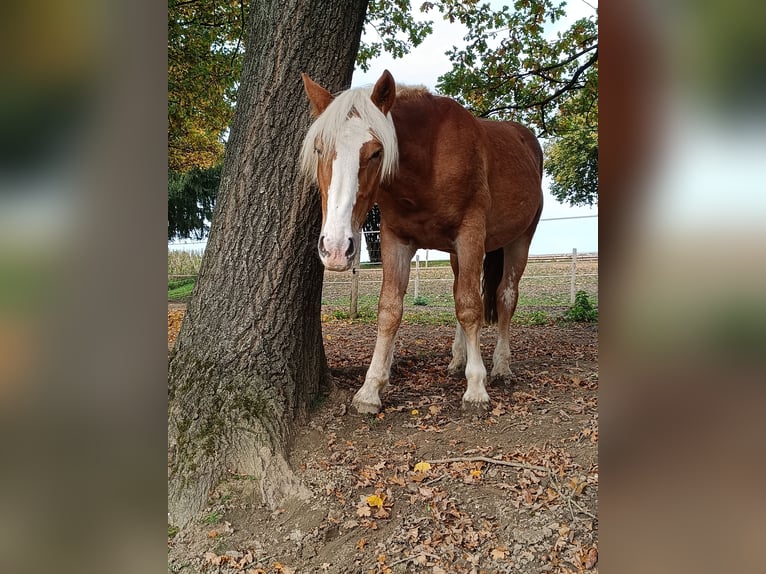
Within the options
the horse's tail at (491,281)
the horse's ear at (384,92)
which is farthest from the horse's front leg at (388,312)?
the horse's tail at (491,281)

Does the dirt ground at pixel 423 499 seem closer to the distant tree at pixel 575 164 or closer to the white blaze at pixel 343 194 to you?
the white blaze at pixel 343 194

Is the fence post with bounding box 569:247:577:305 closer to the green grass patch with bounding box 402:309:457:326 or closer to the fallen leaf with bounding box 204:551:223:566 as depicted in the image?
the green grass patch with bounding box 402:309:457:326

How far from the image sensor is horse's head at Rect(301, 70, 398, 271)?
2555mm

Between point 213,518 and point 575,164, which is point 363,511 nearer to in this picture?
point 213,518

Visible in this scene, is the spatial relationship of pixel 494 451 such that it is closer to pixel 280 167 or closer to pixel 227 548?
pixel 227 548

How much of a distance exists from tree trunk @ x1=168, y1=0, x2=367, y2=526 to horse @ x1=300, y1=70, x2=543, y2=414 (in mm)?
327

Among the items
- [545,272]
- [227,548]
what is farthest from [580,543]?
[545,272]

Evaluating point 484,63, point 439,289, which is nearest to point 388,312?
point 484,63

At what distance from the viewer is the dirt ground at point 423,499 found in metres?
2.29

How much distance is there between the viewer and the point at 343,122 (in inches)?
106


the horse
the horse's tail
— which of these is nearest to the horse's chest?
the horse
